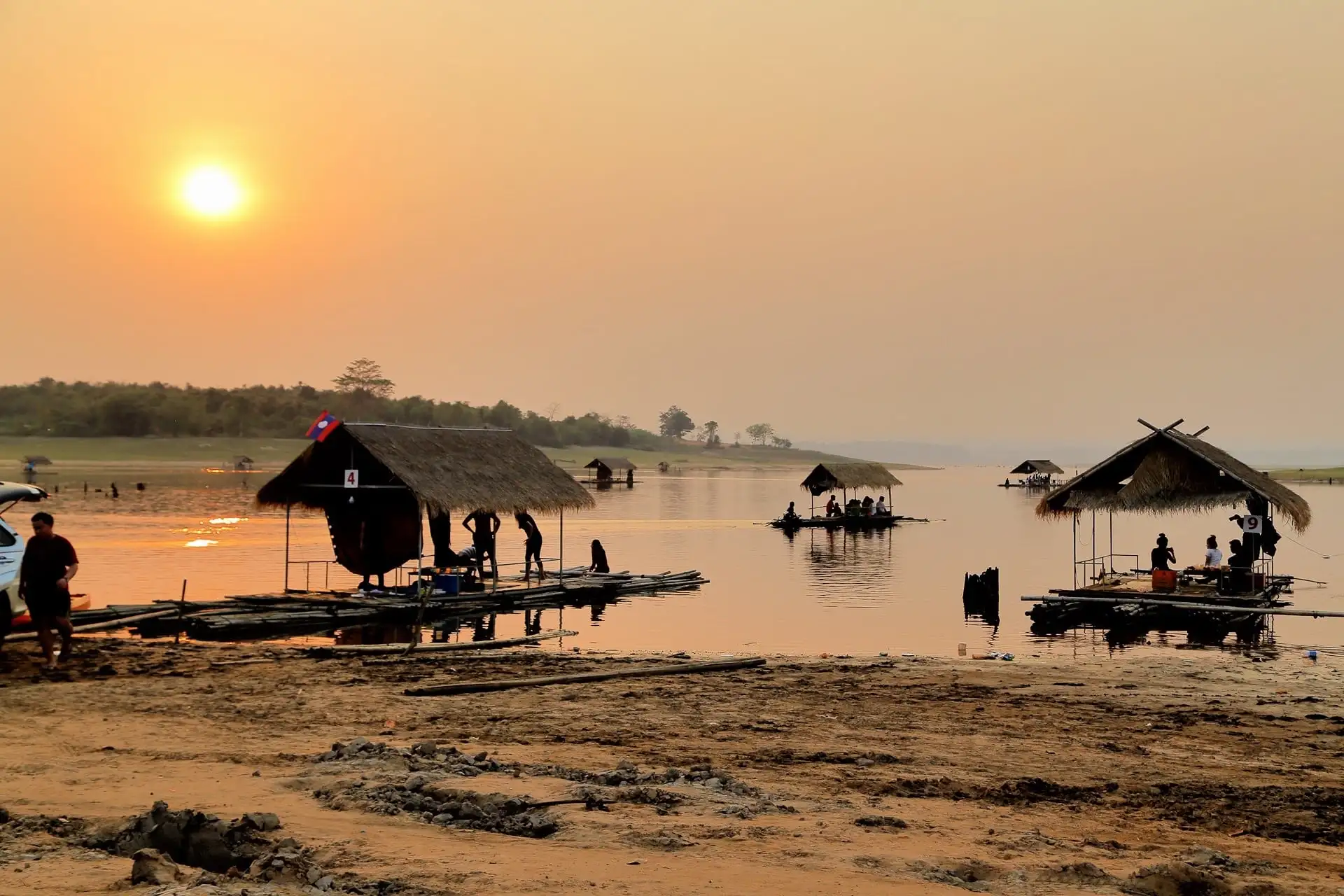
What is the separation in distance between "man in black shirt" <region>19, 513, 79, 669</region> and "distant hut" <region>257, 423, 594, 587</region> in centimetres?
940

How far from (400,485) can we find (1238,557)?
693 inches

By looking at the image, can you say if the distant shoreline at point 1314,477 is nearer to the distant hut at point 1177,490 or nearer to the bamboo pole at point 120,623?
the distant hut at point 1177,490

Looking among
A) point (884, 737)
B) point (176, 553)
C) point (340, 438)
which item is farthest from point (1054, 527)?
point (884, 737)

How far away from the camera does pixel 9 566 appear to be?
48.3 ft

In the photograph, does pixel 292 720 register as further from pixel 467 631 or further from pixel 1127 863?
pixel 467 631

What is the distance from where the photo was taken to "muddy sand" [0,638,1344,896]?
705 cm

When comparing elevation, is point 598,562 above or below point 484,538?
below

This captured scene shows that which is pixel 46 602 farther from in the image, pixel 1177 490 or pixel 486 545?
pixel 1177 490

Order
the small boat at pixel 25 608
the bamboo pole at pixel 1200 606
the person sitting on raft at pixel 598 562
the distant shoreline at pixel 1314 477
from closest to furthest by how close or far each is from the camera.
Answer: the small boat at pixel 25 608 → the bamboo pole at pixel 1200 606 → the person sitting on raft at pixel 598 562 → the distant shoreline at pixel 1314 477

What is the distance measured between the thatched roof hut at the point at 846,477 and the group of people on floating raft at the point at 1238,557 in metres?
33.3

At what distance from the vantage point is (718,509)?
79.4 m

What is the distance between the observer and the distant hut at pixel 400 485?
2416 cm

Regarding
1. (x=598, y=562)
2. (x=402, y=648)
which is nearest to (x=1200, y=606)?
(x=598, y=562)

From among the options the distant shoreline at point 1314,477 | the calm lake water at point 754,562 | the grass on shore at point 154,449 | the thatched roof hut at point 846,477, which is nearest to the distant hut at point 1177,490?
the calm lake water at point 754,562
